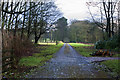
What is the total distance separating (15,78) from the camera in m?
4.87

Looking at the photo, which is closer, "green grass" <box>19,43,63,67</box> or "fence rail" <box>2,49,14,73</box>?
"fence rail" <box>2,49,14,73</box>

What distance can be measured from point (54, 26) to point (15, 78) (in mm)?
31000

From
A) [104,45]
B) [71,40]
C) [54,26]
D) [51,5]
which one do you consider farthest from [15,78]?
[71,40]

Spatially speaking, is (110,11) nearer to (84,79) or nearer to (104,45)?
(104,45)

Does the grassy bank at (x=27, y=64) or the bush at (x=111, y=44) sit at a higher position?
the bush at (x=111, y=44)

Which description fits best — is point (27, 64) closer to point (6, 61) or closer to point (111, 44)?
point (6, 61)

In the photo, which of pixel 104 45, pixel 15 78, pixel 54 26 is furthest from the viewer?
pixel 54 26

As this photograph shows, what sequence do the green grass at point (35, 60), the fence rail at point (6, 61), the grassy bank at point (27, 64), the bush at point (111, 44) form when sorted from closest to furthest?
the fence rail at point (6, 61), the grassy bank at point (27, 64), the green grass at point (35, 60), the bush at point (111, 44)

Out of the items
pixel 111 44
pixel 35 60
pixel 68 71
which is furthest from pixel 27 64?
pixel 111 44

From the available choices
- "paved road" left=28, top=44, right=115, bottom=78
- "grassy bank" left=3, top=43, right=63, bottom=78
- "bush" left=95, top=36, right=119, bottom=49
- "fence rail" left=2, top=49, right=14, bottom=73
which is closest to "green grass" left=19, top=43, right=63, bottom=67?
"grassy bank" left=3, top=43, right=63, bottom=78

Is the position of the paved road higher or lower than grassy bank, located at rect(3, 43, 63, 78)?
lower

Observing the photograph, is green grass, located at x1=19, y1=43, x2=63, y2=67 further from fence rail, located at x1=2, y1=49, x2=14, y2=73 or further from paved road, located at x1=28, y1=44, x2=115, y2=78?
fence rail, located at x1=2, y1=49, x2=14, y2=73

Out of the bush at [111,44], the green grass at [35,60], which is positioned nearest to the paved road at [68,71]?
the green grass at [35,60]

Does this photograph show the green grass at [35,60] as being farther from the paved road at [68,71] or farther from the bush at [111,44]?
the bush at [111,44]
